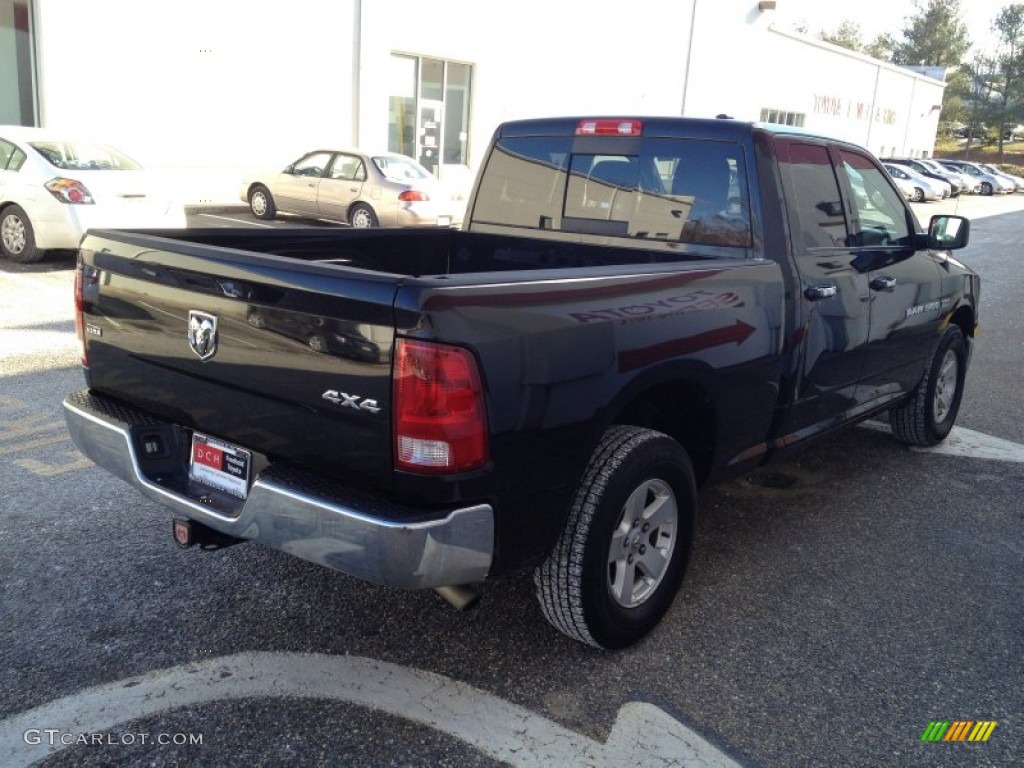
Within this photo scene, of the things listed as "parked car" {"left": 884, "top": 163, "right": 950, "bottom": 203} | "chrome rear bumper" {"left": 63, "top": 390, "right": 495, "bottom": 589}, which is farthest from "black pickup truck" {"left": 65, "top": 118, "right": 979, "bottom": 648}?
"parked car" {"left": 884, "top": 163, "right": 950, "bottom": 203}

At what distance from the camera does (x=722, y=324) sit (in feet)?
11.4

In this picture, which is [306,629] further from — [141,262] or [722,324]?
[722,324]

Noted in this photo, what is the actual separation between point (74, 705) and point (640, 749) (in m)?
1.73

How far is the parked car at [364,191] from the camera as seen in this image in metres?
15.0

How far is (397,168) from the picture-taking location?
15.4 metres

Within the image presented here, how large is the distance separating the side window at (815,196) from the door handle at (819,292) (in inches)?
7.6

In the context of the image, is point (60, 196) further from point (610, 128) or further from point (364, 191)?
point (610, 128)

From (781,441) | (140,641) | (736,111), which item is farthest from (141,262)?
(736,111)

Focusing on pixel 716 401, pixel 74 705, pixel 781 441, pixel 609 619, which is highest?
pixel 716 401

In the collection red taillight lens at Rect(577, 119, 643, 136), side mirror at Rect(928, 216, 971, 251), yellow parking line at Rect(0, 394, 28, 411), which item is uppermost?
red taillight lens at Rect(577, 119, 643, 136)

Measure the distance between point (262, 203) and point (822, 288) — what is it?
14.7 meters

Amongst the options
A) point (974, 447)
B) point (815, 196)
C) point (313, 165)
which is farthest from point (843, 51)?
point (815, 196)

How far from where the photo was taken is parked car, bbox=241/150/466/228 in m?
15.0

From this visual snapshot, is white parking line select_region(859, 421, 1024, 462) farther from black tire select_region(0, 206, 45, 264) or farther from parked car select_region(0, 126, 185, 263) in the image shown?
black tire select_region(0, 206, 45, 264)
